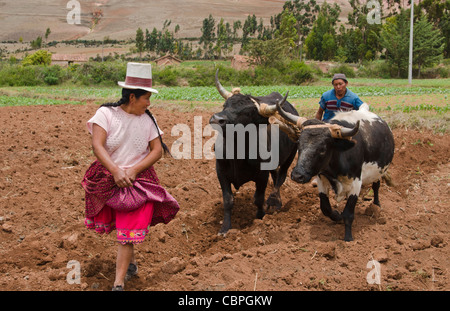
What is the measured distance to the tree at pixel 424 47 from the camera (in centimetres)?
4897

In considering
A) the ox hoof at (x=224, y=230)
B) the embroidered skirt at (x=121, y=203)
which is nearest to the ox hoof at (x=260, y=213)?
the ox hoof at (x=224, y=230)

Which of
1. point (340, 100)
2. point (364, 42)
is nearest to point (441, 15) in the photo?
point (364, 42)

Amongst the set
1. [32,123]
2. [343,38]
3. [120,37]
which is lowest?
[32,123]

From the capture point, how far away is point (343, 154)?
5.73 metres

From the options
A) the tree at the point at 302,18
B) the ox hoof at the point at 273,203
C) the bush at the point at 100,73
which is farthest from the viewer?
the tree at the point at 302,18

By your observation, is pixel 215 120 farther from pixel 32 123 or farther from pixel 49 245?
pixel 32 123

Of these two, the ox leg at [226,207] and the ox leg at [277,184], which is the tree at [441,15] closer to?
the ox leg at [277,184]

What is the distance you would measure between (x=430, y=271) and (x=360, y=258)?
679 mm

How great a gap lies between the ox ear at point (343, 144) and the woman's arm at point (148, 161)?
2199mm

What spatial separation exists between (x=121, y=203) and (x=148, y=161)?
0.44 metres

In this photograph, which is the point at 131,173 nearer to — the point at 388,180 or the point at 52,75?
the point at 388,180

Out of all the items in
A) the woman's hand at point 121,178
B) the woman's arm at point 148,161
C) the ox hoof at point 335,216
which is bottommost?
the ox hoof at point 335,216

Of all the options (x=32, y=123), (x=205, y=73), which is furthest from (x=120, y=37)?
(x=32, y=123)

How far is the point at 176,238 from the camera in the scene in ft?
19.3
